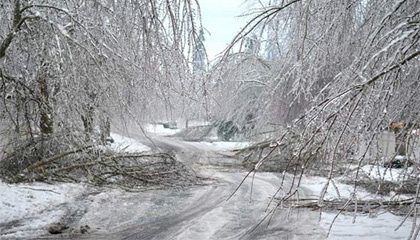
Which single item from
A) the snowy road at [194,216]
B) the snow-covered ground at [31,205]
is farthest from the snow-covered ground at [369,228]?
the snow-covered ground at [31,205]

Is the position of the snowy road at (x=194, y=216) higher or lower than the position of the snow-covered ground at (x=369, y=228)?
lower

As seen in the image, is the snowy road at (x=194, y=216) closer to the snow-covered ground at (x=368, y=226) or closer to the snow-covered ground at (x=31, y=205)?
the snow-covered ground at (x=368, y=226)

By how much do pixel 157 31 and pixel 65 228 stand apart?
5.51m

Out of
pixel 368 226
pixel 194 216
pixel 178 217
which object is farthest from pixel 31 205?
pixel 368 226

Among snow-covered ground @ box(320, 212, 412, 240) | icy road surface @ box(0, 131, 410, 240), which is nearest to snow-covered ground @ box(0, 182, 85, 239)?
icy road surface @ box(0, 131, 410, 240)

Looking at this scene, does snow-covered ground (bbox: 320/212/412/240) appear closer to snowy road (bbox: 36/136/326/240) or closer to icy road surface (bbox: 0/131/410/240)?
icy road surface (bbox: 0/131/410/240)

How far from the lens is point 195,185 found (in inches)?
583

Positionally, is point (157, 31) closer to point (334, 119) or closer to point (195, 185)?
point (334, 119)

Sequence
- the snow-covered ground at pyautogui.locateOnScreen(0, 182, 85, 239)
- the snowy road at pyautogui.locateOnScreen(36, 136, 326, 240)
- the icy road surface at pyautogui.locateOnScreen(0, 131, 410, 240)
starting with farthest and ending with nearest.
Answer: the snow-covered ground at pyautogui.locateOnScreen(0, 182, 85, 239) < the snowy road at pyautogui.locateOnScreen(36, 136, 326, 240) < the icy road surface at pyautogui.locateOnScreen(0, 131, 410, 240)

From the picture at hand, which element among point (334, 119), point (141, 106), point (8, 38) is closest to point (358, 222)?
point (141, 106)

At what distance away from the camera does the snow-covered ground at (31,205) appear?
9.39m

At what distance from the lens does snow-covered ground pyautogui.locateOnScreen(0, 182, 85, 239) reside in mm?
9391

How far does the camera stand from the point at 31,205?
1128 centimetres

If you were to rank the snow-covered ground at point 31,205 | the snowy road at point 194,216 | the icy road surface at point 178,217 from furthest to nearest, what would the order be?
the snow-covered ground at point 31,205
the snowy road at point 194,216
the icy road surface at point 178,217
